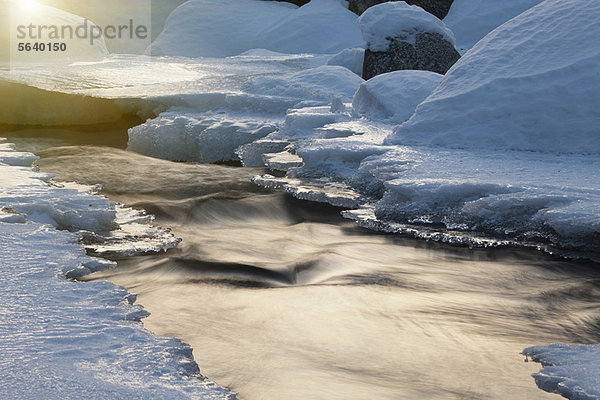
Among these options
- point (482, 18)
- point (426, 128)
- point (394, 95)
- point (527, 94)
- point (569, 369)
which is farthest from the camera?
point (482, 18)

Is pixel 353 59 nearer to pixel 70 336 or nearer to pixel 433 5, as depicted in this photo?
pixel 433 5

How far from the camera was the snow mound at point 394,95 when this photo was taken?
666 centimetres

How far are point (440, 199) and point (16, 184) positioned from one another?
2.72 meters

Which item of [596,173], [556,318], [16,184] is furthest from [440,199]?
[16,184]

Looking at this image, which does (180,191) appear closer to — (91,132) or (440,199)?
(440,199)

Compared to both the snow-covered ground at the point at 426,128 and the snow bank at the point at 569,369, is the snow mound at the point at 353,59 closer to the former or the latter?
the snow-covered ground at the point at 426,128

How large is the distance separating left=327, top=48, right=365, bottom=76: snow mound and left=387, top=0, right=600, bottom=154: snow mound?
5168mm

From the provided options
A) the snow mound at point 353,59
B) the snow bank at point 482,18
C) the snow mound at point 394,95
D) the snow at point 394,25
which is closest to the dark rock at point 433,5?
the snow bank at point 482,18

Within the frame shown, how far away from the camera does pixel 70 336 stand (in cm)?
244

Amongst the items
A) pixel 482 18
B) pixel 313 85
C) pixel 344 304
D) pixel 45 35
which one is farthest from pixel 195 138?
pixel 482 18

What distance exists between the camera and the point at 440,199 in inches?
172

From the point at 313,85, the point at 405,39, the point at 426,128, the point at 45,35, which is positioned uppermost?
the point at 45,35

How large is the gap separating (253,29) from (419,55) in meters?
8.96

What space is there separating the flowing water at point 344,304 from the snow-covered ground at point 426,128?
0.25m
